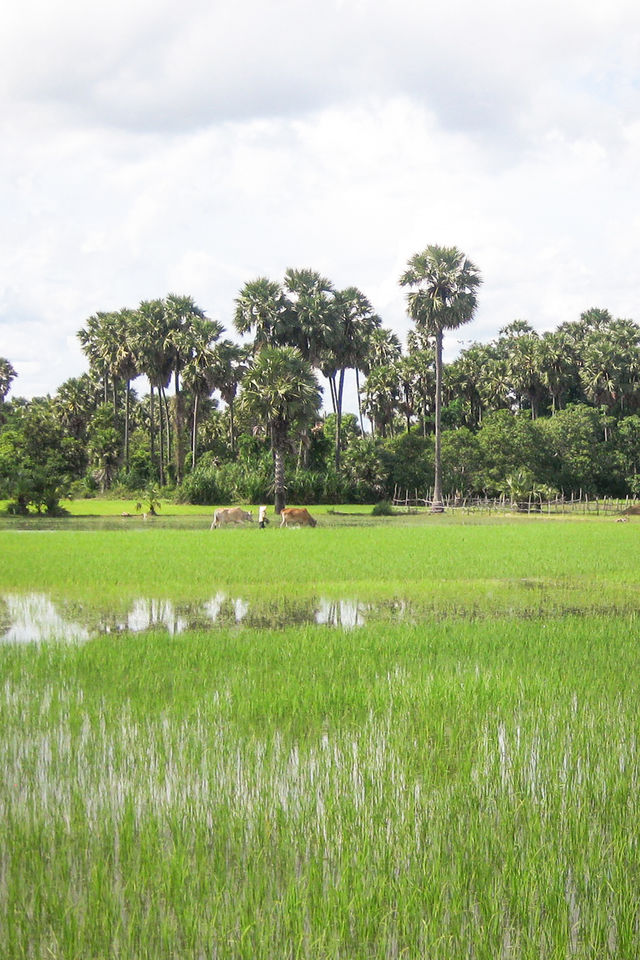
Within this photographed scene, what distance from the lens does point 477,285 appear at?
2125 inches

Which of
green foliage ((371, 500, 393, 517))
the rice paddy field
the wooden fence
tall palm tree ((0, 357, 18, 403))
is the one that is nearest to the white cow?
green foliage ((371, 500, 393, 517))

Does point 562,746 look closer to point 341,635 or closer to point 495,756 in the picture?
point 495,756

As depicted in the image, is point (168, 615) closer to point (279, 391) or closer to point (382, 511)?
point (279, 391)

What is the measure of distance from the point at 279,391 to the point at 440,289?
1736 cm

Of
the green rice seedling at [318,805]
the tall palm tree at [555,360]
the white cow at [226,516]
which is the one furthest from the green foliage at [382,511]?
the green rice seedling at [318,805]

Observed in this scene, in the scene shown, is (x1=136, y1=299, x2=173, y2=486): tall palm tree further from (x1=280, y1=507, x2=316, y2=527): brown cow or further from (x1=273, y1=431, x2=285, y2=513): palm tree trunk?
(x1=280, y1=507, x2=316, y2=527): brown cow

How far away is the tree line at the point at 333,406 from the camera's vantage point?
50312mm

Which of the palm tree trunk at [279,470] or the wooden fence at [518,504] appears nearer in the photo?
the palm tree trunk at [279,470]

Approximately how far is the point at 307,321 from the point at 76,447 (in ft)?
60.3

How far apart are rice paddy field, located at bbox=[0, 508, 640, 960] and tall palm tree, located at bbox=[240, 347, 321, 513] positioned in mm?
31059

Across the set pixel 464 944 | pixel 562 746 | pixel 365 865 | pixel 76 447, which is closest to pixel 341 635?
pixel 562 746

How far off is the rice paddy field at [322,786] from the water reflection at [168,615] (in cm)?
12

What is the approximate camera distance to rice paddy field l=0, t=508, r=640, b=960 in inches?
146

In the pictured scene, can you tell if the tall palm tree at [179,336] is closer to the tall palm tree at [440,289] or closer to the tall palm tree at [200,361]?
the tall palm tree at [200,361]
